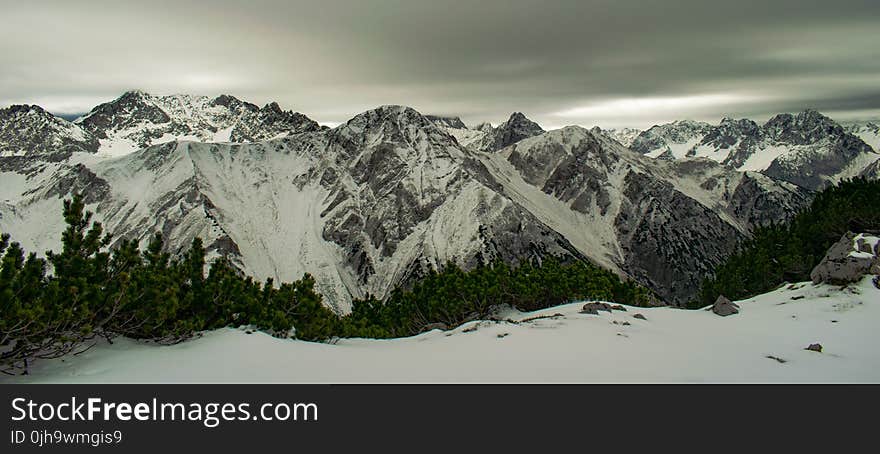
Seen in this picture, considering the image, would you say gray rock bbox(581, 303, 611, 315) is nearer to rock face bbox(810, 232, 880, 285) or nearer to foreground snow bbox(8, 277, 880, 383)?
foreground snow bbox(8, 277, 880, 383)

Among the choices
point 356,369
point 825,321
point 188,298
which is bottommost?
point 825,321

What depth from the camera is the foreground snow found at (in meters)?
15.4

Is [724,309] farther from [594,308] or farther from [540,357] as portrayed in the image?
[540,357]

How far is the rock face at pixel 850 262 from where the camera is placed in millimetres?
30250

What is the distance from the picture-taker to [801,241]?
51.5 m

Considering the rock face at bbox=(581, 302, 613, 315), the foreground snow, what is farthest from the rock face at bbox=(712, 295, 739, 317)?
the rock face at bbox=(581, 302, 613, 315)

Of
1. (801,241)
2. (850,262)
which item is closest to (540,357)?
(850,262)

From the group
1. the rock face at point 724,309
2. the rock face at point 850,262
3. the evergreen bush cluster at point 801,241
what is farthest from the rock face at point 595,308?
the evergreen bush cluster at point 801,241

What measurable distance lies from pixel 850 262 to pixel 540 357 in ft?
79.3

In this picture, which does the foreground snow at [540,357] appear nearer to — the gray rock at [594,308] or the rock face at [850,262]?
the gray rock at [594,308]
